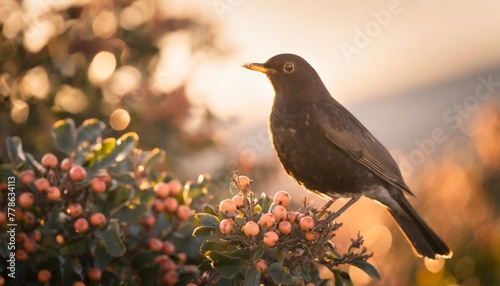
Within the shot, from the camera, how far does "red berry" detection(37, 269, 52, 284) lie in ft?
9.63

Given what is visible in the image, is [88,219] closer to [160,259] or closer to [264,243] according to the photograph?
[160,259]

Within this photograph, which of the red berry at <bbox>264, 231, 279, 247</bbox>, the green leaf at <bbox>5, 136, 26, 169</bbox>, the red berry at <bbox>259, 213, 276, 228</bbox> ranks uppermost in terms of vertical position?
the green leaf at <bbox>5, 136, 26, 169</bbox>

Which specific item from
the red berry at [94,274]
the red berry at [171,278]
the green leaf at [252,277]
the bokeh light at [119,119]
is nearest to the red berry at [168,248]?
the red berry at [171,278]

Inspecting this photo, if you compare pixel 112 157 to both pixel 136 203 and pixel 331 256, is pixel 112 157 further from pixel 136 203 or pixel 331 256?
pixel 331 256

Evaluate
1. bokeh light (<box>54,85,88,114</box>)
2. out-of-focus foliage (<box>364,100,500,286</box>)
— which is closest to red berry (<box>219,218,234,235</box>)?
out-of-focus foliage (<box>364,100,500,286</box>)

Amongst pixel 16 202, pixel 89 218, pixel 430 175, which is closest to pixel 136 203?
pixel 89 218

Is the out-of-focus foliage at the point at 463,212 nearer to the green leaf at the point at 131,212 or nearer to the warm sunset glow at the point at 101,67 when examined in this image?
the green leaf at the point at 131,212

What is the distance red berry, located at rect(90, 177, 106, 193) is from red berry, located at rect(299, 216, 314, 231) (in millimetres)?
907

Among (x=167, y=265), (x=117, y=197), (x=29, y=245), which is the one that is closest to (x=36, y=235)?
(x=29, y=245)

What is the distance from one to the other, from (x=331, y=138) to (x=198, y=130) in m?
1.53

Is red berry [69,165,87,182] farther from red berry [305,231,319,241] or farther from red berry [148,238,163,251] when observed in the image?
red berry [305,231,319,241]

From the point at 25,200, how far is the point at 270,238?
1.09m

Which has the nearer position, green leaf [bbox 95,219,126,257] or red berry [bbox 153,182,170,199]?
green leaf [bbox 95,219,126,257]

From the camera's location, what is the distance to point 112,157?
128 inches
